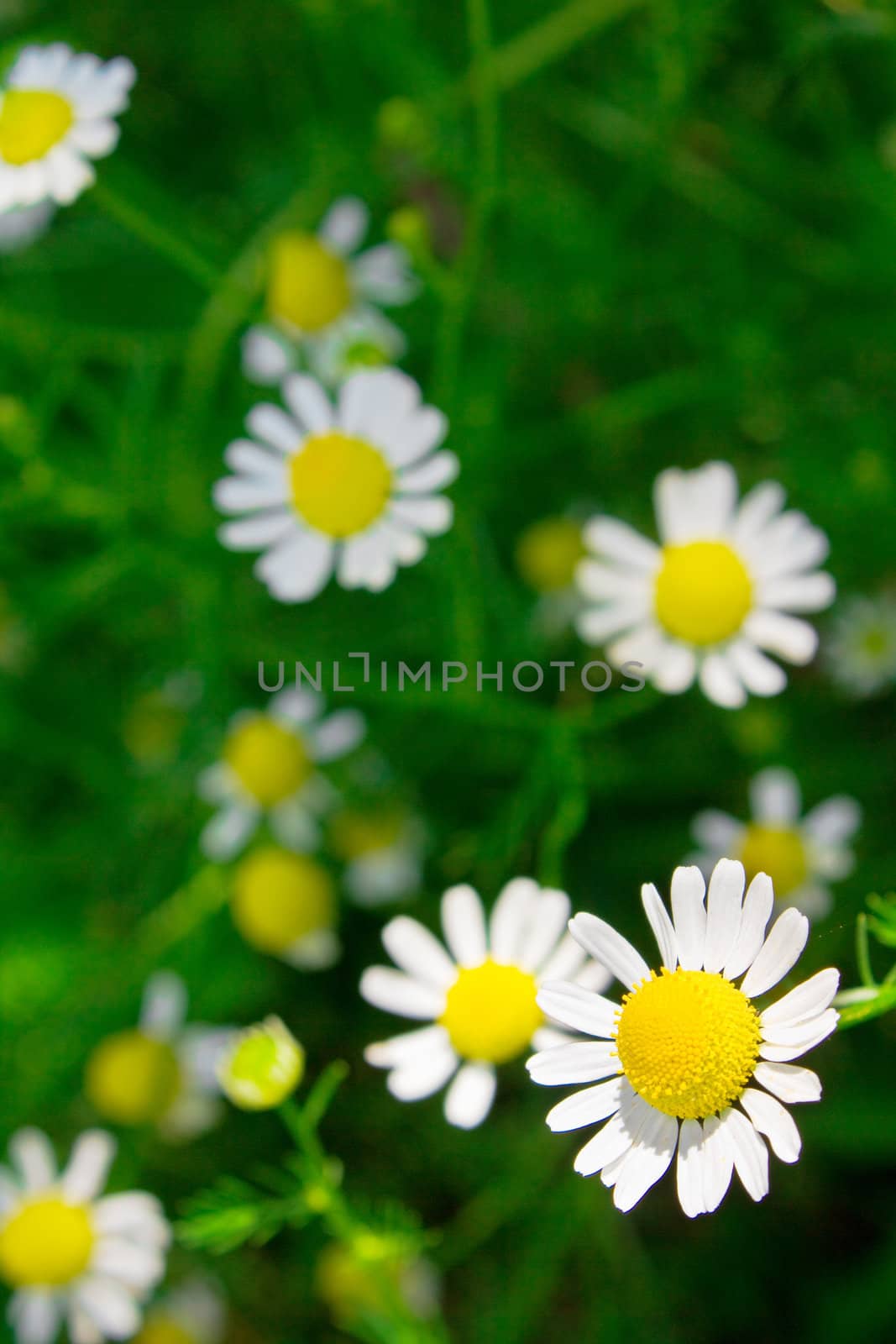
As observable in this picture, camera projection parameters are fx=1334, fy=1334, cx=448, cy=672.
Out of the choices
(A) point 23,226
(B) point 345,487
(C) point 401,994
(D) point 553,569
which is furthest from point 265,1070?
(A) point 23,226

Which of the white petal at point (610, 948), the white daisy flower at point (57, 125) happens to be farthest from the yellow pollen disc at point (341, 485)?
the white petal at point (610, 948)

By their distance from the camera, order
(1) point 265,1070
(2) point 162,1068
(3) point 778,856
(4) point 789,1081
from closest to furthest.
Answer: (4) point 789,1081, (1) point 265,1070, (3) point 778,856, (2) point 162,1068

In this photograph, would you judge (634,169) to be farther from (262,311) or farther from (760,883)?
(760,883)

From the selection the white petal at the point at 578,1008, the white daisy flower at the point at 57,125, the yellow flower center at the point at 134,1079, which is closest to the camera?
the white petal at the point at 578,1008

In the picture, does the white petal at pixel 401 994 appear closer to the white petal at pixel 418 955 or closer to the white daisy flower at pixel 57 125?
the white petal at pixel 418 955

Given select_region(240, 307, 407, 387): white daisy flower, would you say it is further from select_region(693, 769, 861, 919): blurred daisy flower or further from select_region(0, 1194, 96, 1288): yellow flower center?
select_region(0, 1194, 96, 1288): yellow flower center

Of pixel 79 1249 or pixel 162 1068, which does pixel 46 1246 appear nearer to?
pixel 79 1249

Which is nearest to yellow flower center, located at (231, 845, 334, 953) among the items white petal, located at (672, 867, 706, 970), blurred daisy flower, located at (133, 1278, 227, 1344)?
blurred daisy flower, located at (133, 1278, 227, 1344)
